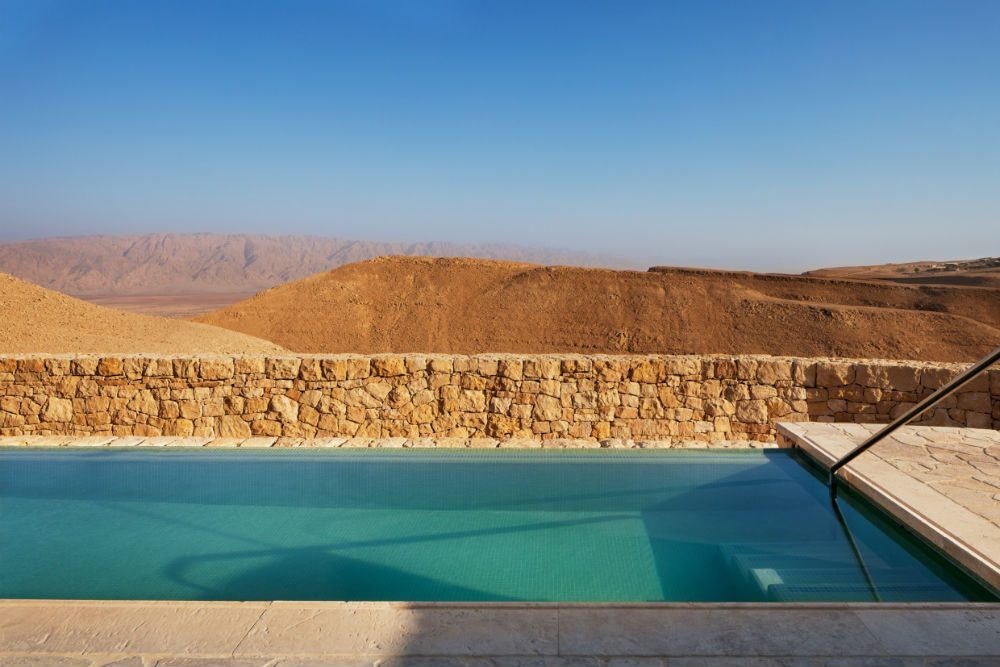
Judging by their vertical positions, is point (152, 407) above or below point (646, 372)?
below

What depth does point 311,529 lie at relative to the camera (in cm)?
380

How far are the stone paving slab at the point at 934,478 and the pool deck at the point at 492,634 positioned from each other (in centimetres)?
68

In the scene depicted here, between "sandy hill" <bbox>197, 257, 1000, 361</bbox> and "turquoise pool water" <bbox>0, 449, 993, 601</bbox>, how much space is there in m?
14.9

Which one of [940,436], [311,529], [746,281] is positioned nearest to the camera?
[311,529]

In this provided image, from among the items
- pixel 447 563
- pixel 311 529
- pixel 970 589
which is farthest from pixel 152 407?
pixel 970 589

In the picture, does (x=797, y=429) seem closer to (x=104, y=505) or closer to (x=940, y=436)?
(x=940, y=436)

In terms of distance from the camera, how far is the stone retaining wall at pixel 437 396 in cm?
702

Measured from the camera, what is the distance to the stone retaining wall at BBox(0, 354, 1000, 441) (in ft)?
23.0

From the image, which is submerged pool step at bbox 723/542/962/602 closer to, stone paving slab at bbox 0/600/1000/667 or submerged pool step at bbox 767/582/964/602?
submerged pool step at bbox 767/582/964/602

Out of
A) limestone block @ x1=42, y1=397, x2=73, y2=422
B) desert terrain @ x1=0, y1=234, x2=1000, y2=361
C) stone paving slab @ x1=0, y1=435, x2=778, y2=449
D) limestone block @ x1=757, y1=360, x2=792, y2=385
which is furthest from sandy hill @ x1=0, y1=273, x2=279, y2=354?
limestone block @ x1=757, y1=360, x2=792, y2=385

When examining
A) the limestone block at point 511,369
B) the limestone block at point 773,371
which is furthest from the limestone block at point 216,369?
the limestone block at point 773,371

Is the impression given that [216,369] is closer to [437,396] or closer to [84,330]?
[437,396]

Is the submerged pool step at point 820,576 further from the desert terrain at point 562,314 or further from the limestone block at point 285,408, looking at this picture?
the desert terrain at point 562,314

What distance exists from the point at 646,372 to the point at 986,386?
3418mm
